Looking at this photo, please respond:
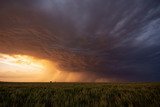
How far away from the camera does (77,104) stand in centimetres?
817

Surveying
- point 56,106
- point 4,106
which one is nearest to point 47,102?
point 56,106

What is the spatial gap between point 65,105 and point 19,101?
9.03 feet

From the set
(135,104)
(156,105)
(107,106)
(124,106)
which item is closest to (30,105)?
(107,106)

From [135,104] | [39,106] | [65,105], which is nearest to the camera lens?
[39,106]

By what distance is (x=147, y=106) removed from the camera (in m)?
8.17

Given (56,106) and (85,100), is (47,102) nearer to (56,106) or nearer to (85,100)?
(56,106)

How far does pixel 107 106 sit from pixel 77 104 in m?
1.60

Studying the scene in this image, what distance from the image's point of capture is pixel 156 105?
8109 mm

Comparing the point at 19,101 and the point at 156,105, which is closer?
the point at 156,105

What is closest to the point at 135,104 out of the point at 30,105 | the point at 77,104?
the point at 77,104

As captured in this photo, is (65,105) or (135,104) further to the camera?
(135,104)

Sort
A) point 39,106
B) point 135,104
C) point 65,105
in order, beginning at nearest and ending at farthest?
point 39,106
point 65,105
point 135,104

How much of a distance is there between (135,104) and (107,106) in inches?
69.1

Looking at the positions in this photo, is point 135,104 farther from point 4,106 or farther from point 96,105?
point 4,106
